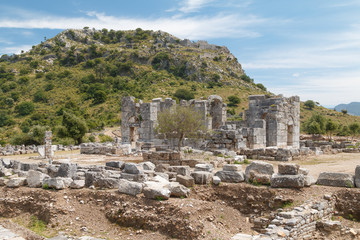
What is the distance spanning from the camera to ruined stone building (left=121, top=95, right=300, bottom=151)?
658 inches

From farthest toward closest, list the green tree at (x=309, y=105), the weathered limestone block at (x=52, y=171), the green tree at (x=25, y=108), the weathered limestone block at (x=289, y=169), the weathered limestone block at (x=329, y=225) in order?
the green tree at (x=309, y=105)
the green tree at (x=25, y=108)
the weathered limestone block at (x=52, y=171)
the weathered limestone block at (x=289, y=169)
the weathered limestone block at (x=329, y=225)

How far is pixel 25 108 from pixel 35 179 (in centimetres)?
5663

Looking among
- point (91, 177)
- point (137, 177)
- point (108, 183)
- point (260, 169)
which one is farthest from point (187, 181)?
point (91, 177)

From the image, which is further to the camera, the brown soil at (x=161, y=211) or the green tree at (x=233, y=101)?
the green tree at (x=233, y=101)

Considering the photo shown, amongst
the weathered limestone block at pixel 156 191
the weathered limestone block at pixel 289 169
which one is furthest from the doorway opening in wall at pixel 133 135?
the weathered limestone block at pixel 289 169

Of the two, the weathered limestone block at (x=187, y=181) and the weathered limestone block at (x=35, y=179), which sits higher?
the weathered limestone block at (x=187, y=181)

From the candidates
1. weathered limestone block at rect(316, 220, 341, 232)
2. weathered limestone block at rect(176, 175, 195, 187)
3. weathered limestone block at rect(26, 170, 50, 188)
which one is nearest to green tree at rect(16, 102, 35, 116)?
weathered limestone block at rect(26, 170, 50, 188)

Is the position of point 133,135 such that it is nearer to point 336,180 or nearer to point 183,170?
point 183,170

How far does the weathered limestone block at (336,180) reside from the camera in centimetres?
812

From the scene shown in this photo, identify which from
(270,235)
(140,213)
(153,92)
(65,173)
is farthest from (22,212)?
A: (153,92)

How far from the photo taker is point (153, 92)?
6306 centimetres

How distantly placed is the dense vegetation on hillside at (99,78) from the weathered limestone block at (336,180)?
31.1m

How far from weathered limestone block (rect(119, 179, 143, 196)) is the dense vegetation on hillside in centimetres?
2836

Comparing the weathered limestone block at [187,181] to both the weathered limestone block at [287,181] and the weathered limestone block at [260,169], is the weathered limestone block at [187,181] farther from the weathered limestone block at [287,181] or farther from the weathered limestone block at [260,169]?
the weathered limestone block at [287,181]
